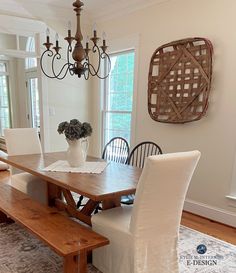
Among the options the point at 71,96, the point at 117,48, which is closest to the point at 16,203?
the point at 71,96

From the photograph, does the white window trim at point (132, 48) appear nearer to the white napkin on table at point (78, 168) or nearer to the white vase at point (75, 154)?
the white napkin on table at point (78, 168)

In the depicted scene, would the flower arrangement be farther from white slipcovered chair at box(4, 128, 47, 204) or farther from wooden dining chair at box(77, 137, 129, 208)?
white slipcovered chair at box(4, 128, 47, 204)

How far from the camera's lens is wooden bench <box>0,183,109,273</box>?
1.61 meters

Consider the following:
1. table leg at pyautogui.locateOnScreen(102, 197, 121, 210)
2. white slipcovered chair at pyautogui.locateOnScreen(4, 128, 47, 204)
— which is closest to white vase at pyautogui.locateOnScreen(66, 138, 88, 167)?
table leg at pyautogui.locateOnScreen(102, 197, 121, 210)

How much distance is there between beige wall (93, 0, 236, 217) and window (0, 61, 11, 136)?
15.9 feet

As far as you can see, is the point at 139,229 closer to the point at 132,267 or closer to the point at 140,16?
the point at 132,267

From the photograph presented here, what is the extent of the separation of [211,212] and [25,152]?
238 cm

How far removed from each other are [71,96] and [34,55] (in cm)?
86

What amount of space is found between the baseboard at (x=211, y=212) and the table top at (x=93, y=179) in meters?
1.21

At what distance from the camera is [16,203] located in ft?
7.73

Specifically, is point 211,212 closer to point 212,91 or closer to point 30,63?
point 212,91

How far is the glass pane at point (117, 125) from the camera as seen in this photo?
4094mm

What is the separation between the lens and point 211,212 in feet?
9.87

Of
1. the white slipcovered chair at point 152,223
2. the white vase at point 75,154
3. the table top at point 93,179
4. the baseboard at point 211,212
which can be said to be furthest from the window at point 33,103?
the white slipcovered chair at point 152,223
